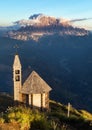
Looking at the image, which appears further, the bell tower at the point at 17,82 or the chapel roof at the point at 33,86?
the chapel roof at the point at 33,86

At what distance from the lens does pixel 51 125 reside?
685 inches

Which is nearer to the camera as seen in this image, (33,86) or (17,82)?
(17,82)

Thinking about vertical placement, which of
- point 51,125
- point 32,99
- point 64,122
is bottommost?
point 32,99

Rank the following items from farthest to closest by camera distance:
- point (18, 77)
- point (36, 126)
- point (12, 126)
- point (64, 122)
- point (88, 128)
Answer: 1. point (18, 77)
2. point (64, 122)
3. point (88, 128)
4. point (36, 126)
5. point (12, 126)

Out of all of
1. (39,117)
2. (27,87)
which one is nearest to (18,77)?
(27,87)

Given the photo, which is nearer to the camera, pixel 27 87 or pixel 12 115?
pixel 12 115

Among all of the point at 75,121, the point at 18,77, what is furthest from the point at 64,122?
the point at 18,77

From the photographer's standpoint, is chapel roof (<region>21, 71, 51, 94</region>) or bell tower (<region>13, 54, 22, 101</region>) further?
chapel roof (<region>21, 71, 51, 94</region>)

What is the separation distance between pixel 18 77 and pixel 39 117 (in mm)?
51404

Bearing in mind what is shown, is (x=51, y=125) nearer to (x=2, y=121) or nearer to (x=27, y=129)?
(x=27, y=129)

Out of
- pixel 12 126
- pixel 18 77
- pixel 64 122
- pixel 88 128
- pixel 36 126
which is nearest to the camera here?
pixel 12 126

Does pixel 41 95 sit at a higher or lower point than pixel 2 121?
lower

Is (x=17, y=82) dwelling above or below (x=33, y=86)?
above

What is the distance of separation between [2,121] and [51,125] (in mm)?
2384
